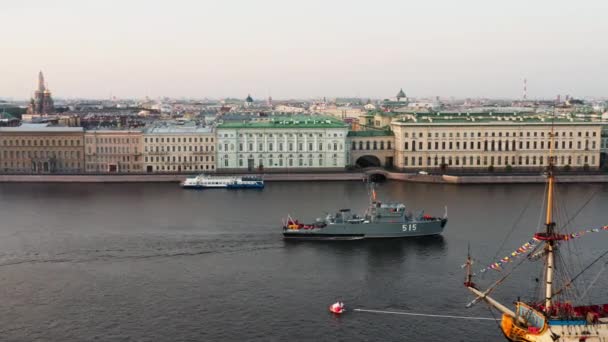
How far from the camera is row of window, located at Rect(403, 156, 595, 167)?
167 feet

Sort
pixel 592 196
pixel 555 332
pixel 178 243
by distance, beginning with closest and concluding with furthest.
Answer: pixel 555 332
pixel 178 243
pixel 592 196

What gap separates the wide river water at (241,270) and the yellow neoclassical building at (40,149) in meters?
12.5

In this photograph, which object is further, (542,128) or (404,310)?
(542,128)

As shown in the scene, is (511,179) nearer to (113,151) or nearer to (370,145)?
(370,145)

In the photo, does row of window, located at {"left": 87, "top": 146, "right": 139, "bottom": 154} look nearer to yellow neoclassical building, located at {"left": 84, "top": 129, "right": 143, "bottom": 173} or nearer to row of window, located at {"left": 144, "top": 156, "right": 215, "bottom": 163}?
yellow neoclassical building, located at {"left": 84, "top": 129, "right": 143, "bottom": 173}

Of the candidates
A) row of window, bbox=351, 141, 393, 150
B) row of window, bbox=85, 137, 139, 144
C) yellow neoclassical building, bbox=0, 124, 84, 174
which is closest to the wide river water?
row of window, bbox=85, 137, 139, 144

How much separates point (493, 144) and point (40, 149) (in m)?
32.3

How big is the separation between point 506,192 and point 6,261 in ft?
92.0

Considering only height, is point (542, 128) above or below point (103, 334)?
above

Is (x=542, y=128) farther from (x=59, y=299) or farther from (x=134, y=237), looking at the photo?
(x=59, y=299)

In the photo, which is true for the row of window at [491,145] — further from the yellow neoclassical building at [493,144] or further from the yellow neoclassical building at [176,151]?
the yellow neoclassical building at [176,151]

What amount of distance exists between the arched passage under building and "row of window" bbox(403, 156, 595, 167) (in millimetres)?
3864

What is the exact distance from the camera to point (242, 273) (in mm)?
23750

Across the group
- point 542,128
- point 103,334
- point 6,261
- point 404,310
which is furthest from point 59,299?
point 542,128
